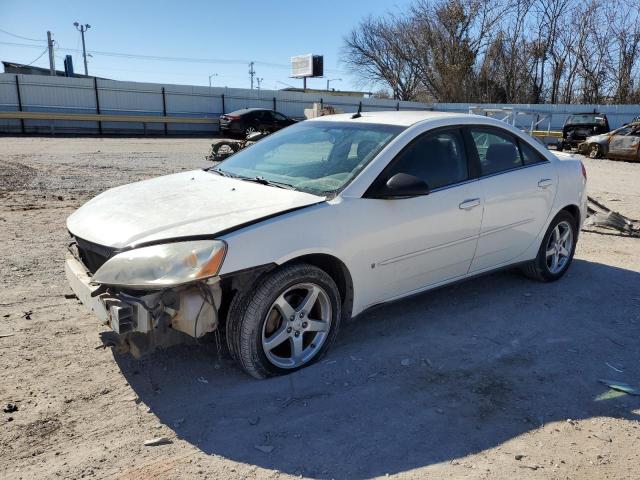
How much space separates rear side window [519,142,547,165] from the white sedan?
18mm

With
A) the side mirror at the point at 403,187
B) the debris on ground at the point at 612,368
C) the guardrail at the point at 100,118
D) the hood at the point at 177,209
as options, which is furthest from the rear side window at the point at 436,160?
the guardrail at the point at 100,118

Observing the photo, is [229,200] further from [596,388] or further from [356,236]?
[596,388]

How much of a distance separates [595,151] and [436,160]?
19482 mm

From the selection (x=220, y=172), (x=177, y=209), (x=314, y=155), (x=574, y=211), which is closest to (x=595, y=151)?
(x=574, y=211)

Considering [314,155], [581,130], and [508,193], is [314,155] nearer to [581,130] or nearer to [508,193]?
[508,193]

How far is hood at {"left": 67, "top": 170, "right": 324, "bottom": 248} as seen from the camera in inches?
123

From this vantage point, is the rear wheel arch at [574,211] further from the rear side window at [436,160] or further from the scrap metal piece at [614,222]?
the scrap metal piece at [614,222]

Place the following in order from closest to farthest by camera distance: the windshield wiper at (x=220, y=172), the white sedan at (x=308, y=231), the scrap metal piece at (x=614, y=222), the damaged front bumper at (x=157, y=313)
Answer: the damaged front bumper at (x=157, y=313)
the white sedan at (x=308, y=231)
the windshield wiper at (x=220, y=172)
the scrap metal piece at (x=614, y=222)

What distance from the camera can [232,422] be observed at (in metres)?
2.96

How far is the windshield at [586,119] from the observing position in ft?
77.8

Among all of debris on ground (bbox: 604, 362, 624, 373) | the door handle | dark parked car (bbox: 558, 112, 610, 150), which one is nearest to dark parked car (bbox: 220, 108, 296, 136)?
dark parked car (bbox: 558, 112, 610, 150)

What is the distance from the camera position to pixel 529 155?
5000mm

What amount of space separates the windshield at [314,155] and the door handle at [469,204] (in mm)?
767

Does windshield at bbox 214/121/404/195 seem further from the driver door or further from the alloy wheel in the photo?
the driver door
